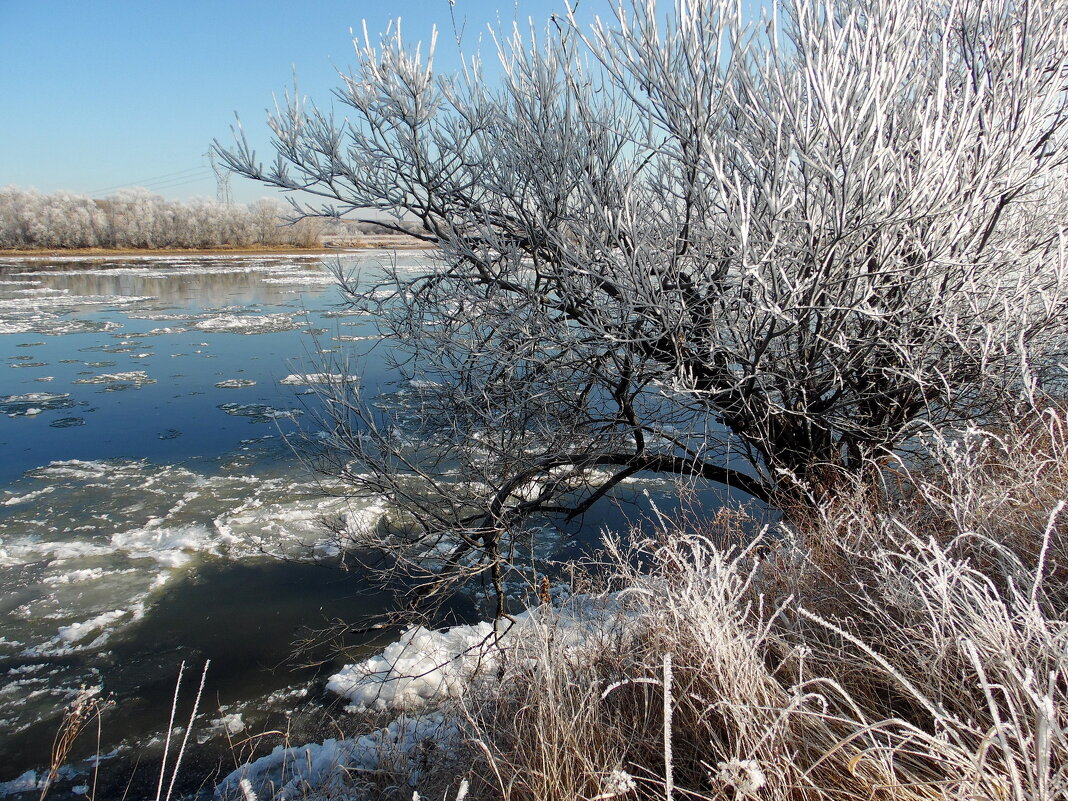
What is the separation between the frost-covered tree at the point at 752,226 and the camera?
4012 millimetres

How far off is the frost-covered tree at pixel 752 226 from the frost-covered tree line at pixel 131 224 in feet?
157

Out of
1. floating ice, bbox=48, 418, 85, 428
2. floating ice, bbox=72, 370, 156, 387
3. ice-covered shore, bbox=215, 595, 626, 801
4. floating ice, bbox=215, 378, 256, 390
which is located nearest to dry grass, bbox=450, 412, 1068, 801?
ice-covered shore, bbox=215, 595, 626, 801

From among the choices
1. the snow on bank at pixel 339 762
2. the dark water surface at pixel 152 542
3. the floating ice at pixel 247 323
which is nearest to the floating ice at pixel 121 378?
the dark water surface at pixel 152 542

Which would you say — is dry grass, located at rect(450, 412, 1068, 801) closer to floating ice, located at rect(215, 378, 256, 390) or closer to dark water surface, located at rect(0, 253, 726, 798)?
dark water surface, located at rect(0, 253, 726, 798)

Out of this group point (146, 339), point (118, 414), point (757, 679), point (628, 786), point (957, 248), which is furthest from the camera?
point (146, 339)

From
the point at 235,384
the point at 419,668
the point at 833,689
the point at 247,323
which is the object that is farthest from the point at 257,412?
the point at 833,689

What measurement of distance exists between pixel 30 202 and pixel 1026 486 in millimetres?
74162

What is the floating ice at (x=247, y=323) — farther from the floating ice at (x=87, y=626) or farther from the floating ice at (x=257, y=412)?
the floating ice at (x=87, y=626)

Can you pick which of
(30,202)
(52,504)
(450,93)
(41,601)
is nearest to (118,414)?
(52,504)

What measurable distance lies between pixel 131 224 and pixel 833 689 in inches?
2533

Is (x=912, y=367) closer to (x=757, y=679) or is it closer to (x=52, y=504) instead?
(x=757, y=679)

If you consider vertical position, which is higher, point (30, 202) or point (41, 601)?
point (30, 202)

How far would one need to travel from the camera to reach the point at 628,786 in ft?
5.89

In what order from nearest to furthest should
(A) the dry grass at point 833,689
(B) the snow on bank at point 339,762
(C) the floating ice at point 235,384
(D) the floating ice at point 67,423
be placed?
1. (A) the dry grass at point 833,689
2. (B) the snow on bank at point 339,762
3. (D) the floating ice at point 67,423
4. (C) the floating ice at point 235,384
